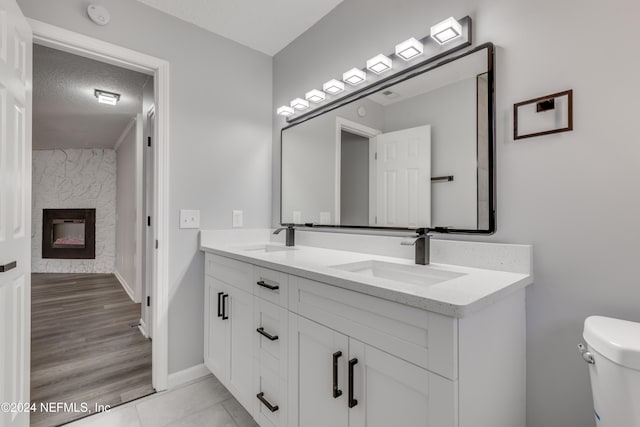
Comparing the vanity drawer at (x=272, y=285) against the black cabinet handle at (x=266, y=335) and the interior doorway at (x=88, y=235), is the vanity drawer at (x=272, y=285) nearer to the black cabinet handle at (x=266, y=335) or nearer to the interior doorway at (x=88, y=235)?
the black cabinet handle at (x=266, y=335)

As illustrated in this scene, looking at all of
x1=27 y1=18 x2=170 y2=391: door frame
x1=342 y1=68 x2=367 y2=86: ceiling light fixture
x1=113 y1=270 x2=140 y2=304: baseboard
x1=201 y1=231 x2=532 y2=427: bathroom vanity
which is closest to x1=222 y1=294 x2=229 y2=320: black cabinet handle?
x1=201 y1=231 x2=532 y2=427: bathroom vanity

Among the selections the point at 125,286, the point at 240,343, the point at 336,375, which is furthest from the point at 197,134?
the point at 125,286

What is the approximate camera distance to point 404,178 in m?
1.50

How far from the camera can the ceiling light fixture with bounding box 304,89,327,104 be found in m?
1.99

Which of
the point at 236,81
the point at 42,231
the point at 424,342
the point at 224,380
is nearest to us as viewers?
the point at 424,342

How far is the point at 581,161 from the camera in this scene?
1.01m

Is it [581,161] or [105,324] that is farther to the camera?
[105,324]

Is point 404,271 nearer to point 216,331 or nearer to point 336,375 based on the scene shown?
point 336,375

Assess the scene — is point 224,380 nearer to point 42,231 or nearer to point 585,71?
point 585,71

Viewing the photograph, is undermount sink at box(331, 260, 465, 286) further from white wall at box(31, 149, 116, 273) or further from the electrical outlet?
white wall at box(31, 149, 116, 273)

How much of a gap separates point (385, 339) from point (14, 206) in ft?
5.31

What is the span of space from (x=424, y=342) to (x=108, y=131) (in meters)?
5.56

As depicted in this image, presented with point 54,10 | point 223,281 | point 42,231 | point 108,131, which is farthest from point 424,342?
point 42,231

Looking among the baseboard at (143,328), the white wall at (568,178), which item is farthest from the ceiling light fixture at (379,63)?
the baseboard at (143,328)
